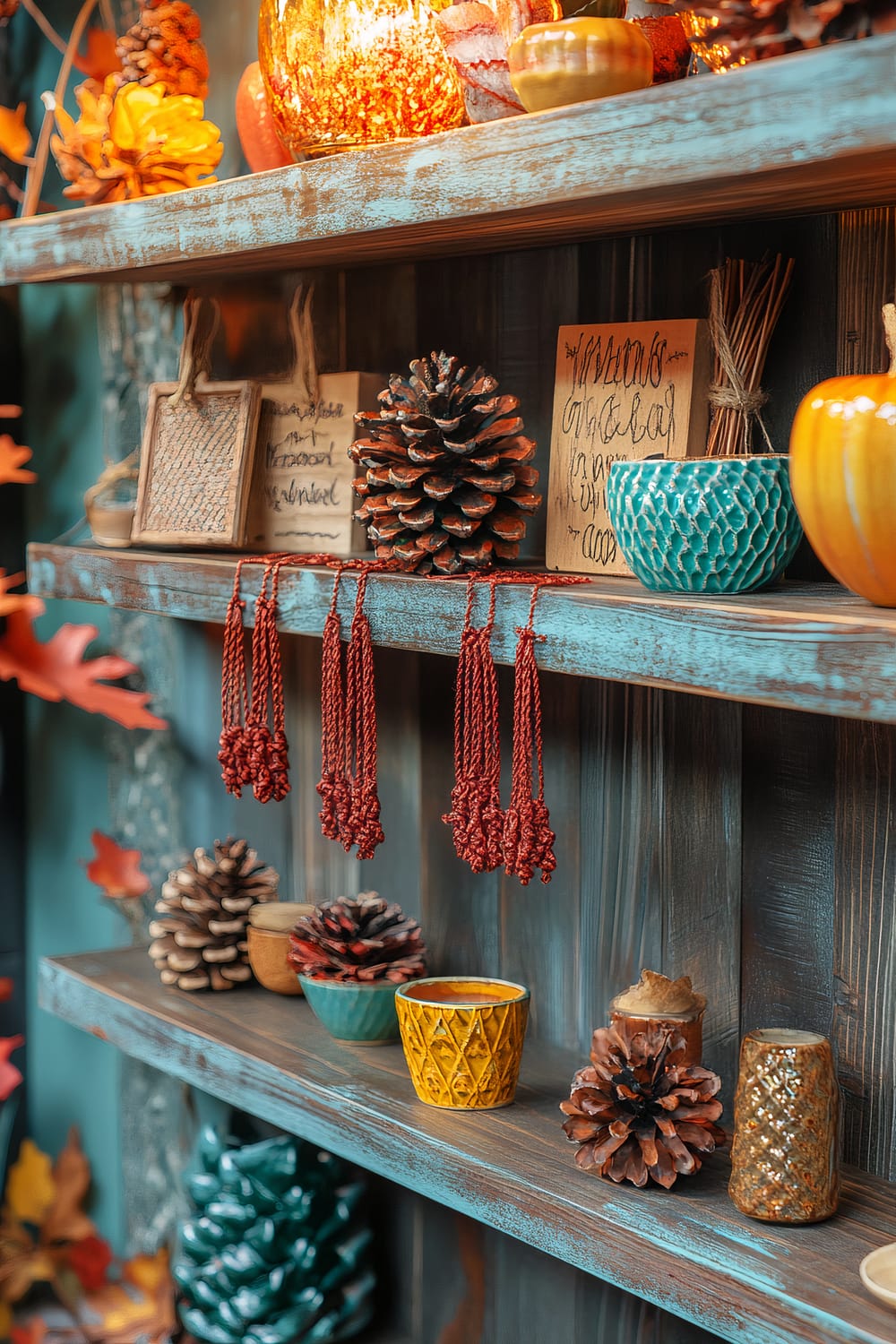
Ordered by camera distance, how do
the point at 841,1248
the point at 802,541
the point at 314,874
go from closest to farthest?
the point at 841,1248, the point at 802,541, the point at 314,874

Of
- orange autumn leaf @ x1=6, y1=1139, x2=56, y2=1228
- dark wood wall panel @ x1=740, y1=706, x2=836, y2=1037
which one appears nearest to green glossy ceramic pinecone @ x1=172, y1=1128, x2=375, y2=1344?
orange autumn leaf @ x1=6, y1=1139, x2=56, y2=1228

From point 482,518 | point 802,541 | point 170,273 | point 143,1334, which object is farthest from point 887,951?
point 143,1334

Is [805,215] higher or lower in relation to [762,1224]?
higher

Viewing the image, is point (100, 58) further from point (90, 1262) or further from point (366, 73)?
point (90, 1262)

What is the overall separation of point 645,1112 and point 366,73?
2.31ft

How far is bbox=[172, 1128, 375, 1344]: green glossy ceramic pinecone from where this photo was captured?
127cm

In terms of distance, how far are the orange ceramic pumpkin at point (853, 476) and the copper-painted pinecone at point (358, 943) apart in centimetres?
55

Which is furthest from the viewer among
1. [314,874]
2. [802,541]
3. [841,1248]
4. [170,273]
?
[314,874]

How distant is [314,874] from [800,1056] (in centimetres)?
65

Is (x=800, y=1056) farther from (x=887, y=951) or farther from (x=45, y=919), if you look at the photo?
(x=45, y=919)

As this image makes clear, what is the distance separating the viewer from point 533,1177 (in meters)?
0.91

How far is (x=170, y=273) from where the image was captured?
1269 mm

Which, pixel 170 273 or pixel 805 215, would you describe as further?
pixel 170 273

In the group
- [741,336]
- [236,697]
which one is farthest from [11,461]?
[741,336]
